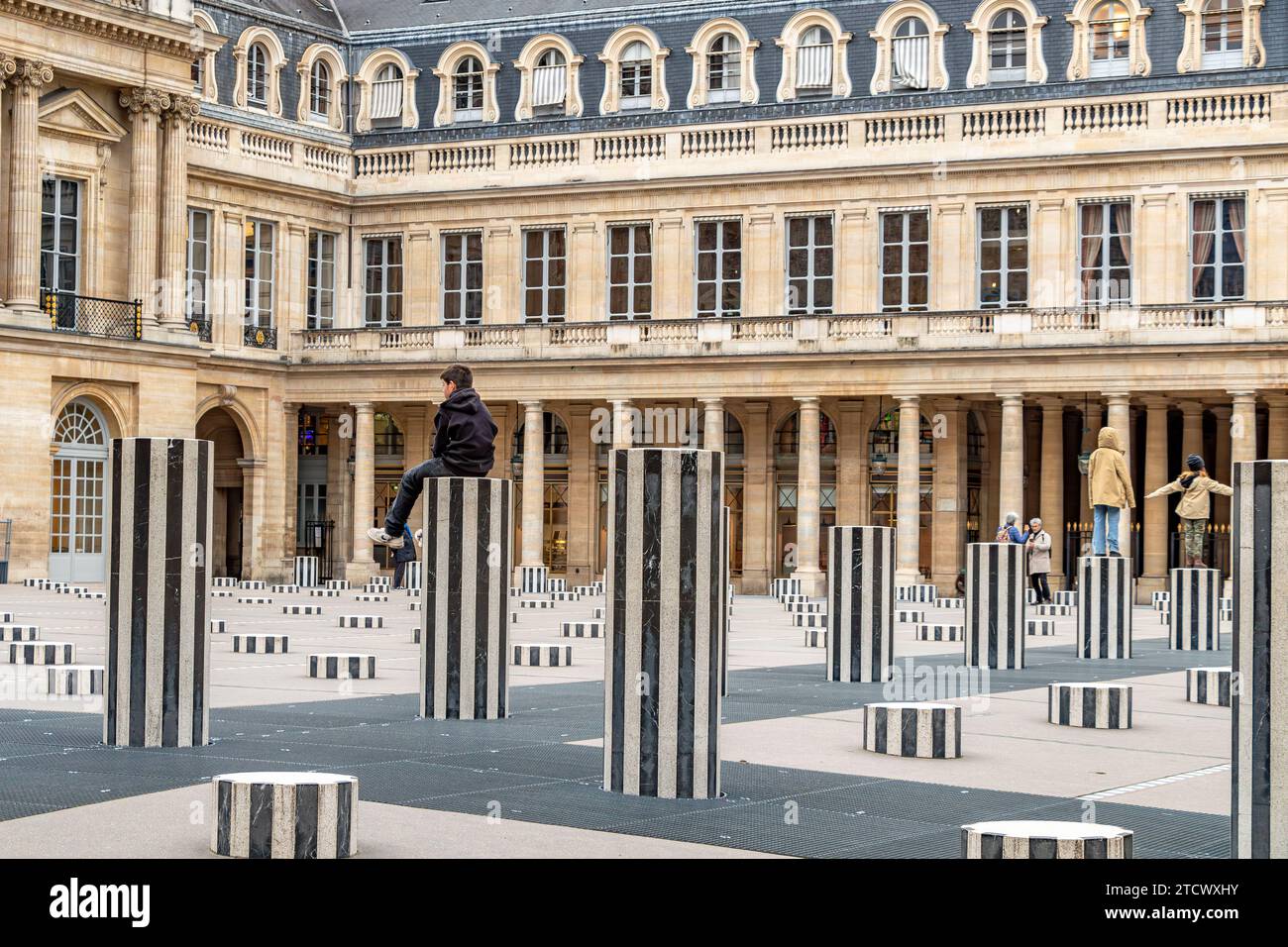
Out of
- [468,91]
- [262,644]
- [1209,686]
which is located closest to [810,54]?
[468,91]

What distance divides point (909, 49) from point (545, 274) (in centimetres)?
1060

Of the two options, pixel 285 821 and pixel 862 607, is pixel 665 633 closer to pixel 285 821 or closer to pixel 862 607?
pixel 285 821

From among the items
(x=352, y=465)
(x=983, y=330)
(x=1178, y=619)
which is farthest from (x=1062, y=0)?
(x=1178, y=619)

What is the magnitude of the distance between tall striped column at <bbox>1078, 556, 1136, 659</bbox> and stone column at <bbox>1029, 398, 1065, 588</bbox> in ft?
85.3

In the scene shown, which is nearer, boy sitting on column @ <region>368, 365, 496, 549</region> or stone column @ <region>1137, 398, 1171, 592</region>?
boy sitting on column @ <region>368, 365, 496, 549</region>

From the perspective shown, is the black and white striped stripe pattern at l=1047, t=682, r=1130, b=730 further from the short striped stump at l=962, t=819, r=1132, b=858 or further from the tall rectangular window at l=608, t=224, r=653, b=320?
the tall rectangular window at l=608, t=224, r=653, b=320

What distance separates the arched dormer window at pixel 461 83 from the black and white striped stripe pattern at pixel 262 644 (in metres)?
34.4

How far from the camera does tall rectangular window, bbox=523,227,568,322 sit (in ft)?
171

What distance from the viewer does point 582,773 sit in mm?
11062

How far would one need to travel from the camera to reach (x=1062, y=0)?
47.9m

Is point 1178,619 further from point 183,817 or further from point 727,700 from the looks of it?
point 183,817

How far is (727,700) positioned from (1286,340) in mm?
30064

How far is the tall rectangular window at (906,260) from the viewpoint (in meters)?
48.3

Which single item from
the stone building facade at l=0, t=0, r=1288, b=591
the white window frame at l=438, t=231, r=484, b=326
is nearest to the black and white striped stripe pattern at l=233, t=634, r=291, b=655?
the stone building facade at l=0, t=0, r=1288, b=591
